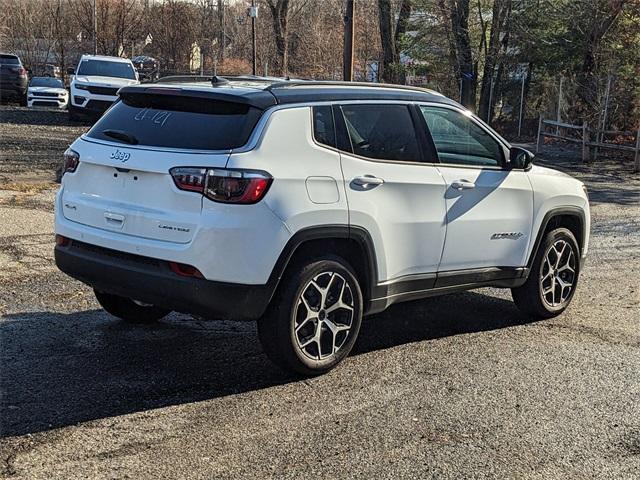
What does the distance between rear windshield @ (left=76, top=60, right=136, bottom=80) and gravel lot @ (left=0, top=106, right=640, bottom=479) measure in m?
17.2

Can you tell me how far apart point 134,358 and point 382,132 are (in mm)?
2244

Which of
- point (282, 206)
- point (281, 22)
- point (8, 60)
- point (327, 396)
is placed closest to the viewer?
point (282, 206)

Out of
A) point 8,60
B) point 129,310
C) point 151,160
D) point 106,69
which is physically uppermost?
point 8,60

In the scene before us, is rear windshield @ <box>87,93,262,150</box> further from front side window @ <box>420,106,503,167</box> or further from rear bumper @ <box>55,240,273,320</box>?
front side window @ <box>420,106,503,167</box>

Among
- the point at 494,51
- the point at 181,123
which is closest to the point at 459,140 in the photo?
the point at 181,123

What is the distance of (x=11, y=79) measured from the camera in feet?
105

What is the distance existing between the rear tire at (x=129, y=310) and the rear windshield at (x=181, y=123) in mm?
1275

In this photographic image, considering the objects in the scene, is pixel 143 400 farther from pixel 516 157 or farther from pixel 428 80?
pixel 428 80

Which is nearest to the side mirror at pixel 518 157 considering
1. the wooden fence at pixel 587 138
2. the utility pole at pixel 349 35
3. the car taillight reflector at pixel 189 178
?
the car taillight reflector at pixel 189 178

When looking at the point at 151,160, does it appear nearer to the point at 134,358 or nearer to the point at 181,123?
the point at 181,123

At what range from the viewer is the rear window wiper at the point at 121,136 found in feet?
16.3

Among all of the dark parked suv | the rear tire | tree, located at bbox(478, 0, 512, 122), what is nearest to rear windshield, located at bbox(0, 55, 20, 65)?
the dark parked suv

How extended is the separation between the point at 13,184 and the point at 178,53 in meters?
39.7

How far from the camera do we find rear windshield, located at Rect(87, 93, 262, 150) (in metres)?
4.77
